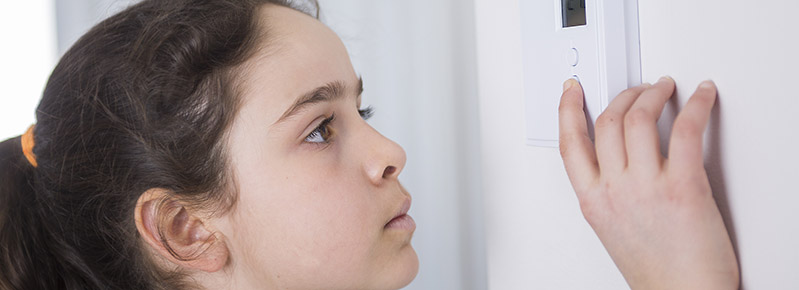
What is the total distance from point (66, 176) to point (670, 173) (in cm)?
61

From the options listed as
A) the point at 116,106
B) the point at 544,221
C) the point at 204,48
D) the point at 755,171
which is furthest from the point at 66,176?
the point at 755,171

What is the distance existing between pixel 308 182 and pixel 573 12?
31 centimetres

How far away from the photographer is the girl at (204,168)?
0.61 metres

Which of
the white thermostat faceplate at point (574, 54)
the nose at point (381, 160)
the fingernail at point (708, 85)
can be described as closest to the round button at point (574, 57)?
A: the white thermostat faceplate at point (574, 54)

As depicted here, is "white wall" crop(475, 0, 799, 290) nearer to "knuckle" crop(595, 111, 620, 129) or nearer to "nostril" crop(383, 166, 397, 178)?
"knuckle" crop(595, 111, 620, 129)

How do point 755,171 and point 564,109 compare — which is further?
point 564,109

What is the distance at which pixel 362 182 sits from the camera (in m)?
0.64

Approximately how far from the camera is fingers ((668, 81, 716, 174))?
373 mm

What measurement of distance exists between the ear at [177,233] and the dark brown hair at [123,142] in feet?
0.05

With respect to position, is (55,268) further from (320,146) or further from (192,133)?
(320,146)

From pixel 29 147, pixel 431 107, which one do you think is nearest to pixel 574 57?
pixel 29 147

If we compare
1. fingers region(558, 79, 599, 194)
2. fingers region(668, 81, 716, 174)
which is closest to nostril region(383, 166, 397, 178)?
fingers region(558, 79, 599, 194)

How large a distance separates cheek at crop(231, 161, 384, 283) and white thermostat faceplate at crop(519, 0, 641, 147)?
20 cm

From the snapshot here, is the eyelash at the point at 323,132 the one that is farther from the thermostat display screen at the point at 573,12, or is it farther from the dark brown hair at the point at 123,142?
the thermostat display screen at the point at 573,12
